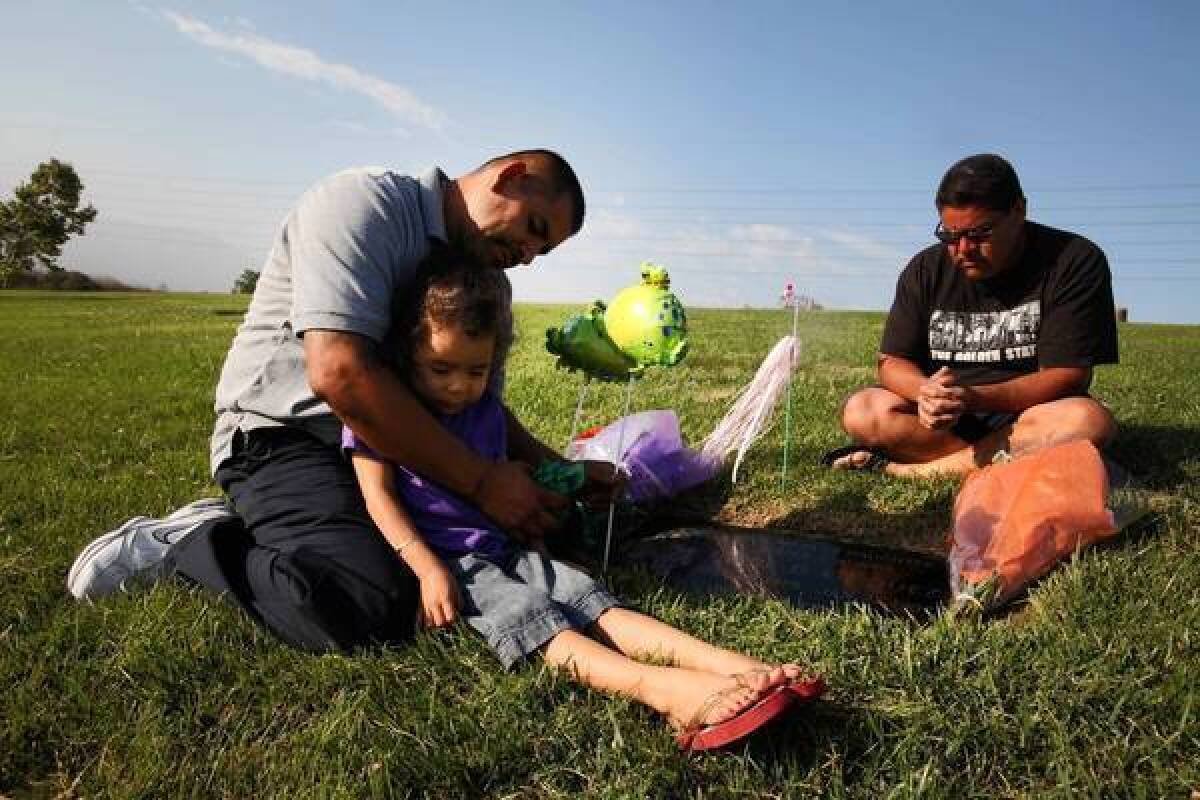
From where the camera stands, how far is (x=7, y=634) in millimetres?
2322

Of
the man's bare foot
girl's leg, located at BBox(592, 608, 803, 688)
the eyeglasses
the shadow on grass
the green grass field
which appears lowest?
the green grass field

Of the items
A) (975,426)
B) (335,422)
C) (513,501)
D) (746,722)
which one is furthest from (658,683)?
(975,426)

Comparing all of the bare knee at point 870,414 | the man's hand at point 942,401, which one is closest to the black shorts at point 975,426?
the bare knee at point 870,414

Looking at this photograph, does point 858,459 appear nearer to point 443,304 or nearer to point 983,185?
point 983,185

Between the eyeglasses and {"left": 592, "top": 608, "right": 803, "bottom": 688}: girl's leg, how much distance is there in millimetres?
2493

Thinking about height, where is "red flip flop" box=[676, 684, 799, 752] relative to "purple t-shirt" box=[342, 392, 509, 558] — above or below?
below

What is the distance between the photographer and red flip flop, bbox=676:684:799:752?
1.69 m

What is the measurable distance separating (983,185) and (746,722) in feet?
9.43

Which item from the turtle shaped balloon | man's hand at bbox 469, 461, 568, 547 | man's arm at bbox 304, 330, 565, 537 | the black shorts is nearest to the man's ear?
the turtle shaped balloon

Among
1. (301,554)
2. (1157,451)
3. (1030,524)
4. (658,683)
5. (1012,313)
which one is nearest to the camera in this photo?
(658,683)

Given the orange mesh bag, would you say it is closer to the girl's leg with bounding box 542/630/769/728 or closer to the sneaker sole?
the girl's leg with bounding box 542/630/769/728

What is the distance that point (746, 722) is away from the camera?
5.57ft

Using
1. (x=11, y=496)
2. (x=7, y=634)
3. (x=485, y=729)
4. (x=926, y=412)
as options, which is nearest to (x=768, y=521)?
(x=926, y=412)

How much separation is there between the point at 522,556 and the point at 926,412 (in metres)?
2.09
